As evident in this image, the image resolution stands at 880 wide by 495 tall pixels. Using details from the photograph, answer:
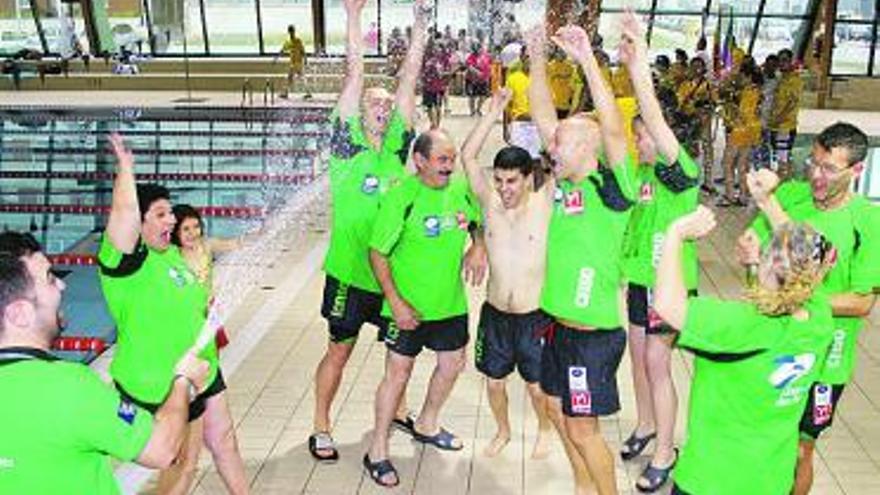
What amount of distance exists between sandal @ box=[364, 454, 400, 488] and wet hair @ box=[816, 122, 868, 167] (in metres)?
2.05

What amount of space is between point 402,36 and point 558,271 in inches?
745

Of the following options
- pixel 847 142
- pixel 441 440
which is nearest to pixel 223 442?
pixel 441 440

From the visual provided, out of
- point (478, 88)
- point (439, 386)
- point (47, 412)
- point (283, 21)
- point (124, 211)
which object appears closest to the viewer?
point (47, 412)

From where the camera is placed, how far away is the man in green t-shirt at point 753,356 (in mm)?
2342

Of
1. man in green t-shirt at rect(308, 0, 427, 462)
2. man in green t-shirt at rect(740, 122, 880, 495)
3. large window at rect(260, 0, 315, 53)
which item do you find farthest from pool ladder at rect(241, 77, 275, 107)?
man in green t-shirt at rect(740, 122, 880, 495)

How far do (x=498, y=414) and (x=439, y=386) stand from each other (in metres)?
0.29

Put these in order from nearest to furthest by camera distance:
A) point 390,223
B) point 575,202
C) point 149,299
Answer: point 149,299 < point 575,202 < point 390,223

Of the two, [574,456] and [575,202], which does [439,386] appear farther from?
[575,202]

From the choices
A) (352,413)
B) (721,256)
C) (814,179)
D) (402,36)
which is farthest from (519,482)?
(402,36)

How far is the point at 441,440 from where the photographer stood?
4414mm

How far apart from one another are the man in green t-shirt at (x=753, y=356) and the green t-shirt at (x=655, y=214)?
4.34ft

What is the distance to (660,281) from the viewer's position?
2.48 meters

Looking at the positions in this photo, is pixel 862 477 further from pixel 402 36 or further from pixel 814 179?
pixel 402 36

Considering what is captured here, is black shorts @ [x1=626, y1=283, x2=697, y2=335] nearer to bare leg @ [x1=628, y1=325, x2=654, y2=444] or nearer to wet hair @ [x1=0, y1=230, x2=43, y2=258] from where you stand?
bare leg @ [x1=628, y1=325, x2=654, y2=444]
